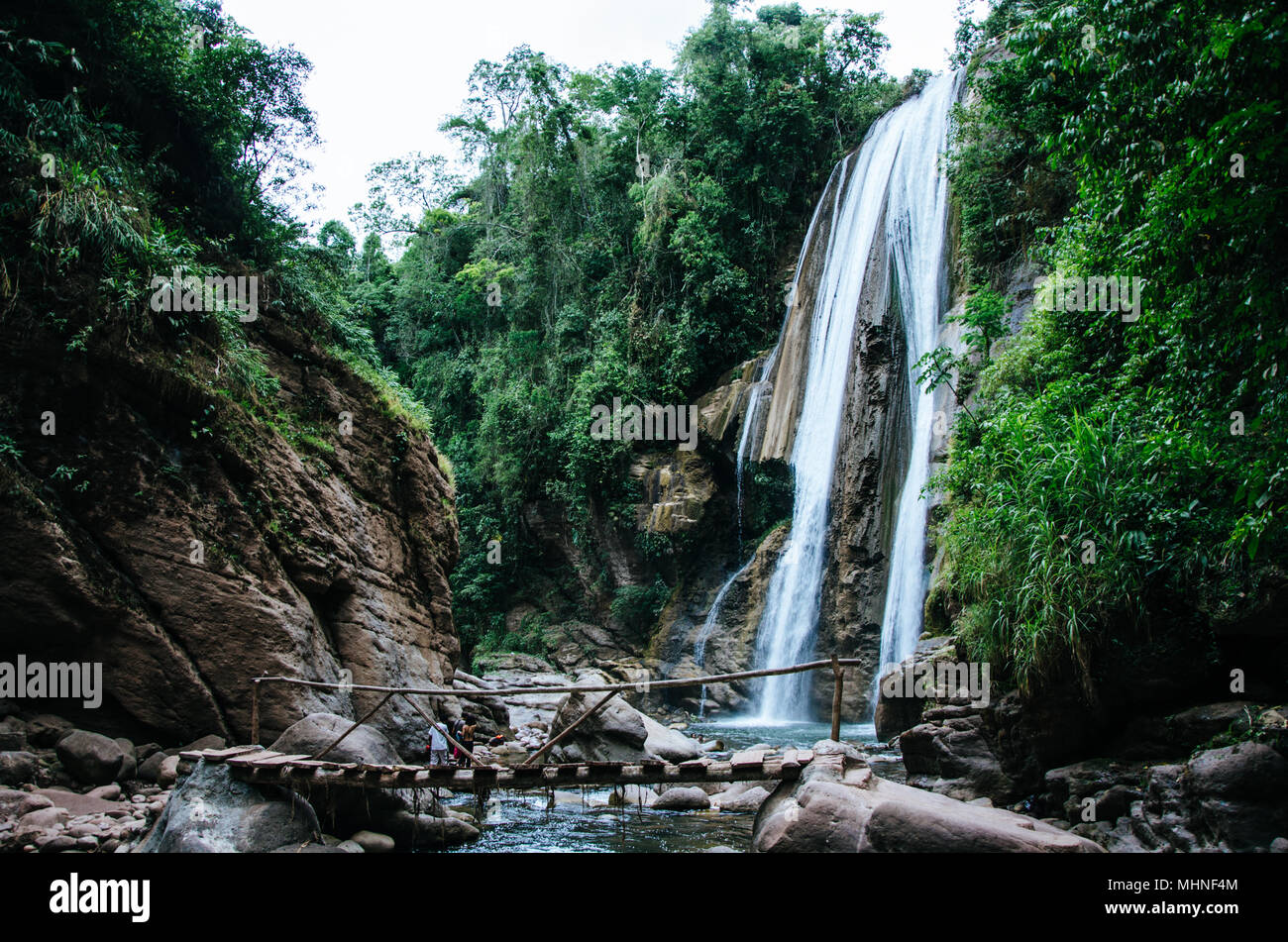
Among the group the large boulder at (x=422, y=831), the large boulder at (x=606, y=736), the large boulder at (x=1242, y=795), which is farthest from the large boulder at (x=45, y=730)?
the large boulder at (x=1242, y=795)

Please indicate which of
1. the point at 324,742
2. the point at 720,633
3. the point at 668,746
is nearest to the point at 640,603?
the point at 720,633

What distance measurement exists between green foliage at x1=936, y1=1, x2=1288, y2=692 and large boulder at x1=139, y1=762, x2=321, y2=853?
273 inches

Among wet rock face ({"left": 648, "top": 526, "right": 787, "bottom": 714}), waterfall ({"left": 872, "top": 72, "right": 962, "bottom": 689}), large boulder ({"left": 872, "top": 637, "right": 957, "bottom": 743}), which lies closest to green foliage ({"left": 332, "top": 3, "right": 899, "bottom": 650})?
wet rock face ({"left": 648, "top": 526, "right": 787, "bottom": 714})

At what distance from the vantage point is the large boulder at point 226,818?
6.02 meters

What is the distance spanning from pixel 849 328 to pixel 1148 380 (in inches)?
406

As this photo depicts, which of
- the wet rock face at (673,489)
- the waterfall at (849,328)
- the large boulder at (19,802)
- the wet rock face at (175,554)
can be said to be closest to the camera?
the large boulder at (19,802)

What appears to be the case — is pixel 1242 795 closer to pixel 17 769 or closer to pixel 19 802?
pixel 19 802

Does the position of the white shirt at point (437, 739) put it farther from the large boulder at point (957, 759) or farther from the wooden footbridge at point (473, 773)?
the large boulder at point (957, 759)

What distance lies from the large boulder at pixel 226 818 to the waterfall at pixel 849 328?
1113 cm

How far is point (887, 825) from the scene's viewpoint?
495 centimetres

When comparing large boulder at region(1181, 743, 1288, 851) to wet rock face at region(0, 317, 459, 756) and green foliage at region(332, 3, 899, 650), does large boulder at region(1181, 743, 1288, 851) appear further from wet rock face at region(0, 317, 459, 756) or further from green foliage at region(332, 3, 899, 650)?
green foliage at region(332, 3, 899, 650)

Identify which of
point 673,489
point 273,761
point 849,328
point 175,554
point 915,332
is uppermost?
point 849,328

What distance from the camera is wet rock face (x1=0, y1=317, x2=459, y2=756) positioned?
8.38 metres

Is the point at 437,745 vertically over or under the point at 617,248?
under
